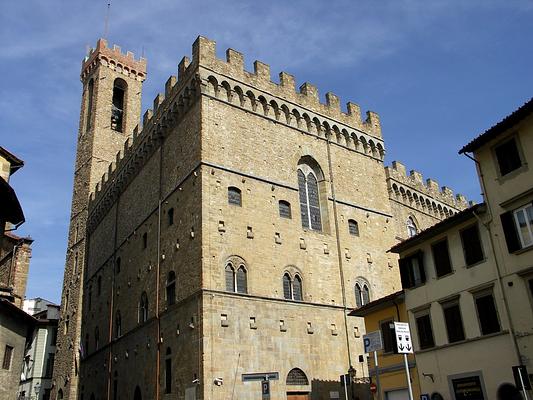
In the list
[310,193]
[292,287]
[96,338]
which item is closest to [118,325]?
[96,338]

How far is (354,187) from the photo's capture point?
30.3 m

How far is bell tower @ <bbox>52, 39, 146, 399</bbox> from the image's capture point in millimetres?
38688

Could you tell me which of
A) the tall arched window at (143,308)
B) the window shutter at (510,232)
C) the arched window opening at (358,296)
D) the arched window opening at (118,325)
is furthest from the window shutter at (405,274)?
the arched window opening at (118,325)

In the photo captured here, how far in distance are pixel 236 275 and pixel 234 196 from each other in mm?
3783

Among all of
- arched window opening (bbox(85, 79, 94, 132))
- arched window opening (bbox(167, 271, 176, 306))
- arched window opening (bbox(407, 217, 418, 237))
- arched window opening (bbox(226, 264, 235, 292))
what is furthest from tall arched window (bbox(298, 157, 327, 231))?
arched window opening (bbox(85, 79, 94, 132))

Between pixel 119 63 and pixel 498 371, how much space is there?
4030 cm

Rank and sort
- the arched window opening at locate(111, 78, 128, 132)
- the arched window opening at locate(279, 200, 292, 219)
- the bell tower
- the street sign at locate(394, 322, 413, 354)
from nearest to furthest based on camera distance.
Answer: the street sign at locate(394, 322, 413, 354) < the arched window opening at locate(279, 200, 292, 219) < the bell tower < the arched window opening at locate(111, 78, 128, 132)

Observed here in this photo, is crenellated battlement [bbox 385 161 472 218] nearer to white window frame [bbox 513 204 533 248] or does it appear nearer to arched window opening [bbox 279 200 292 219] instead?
arched window opening [bbox 279 200 292 219]

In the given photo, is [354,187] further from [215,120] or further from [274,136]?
[215,120]

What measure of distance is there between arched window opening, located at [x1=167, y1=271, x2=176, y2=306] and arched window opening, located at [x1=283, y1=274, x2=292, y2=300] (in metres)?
4.97

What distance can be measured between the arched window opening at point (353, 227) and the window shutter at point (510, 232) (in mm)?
11554

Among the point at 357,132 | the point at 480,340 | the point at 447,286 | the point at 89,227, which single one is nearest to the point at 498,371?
the point at 480,340

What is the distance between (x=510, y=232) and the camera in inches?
683

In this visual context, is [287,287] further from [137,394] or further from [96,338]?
[96,338]
